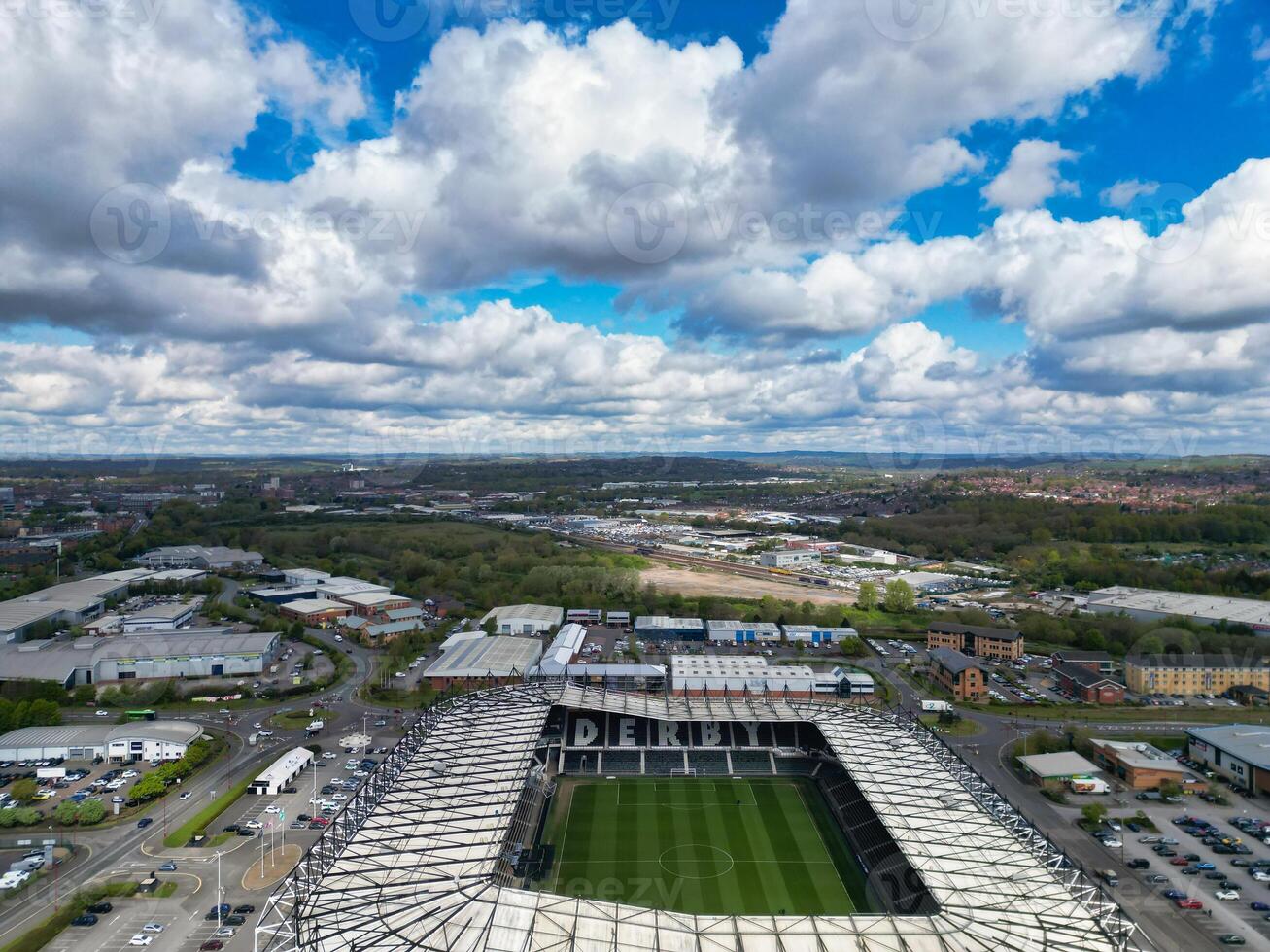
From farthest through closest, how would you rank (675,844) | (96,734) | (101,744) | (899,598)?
1. (899,598)
2. (96,734)
3. (101,744)
4. (675,844)

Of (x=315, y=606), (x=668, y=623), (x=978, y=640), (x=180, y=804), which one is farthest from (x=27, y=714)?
(x=978, y=640)

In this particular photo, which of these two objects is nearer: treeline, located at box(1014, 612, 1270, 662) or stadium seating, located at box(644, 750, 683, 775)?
stadium seating, located at box(644, 750, 683, 775)

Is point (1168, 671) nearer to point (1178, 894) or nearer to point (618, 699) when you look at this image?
point (1178, 894)

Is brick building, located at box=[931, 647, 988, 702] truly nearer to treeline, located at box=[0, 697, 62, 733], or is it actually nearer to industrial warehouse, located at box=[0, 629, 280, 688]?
industrial warehouse, located at box=[0, 629, 280, 688]

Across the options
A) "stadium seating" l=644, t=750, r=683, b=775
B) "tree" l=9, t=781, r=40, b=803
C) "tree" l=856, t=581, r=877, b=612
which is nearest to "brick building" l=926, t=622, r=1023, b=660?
"tree" l=856, t=581, r=877, b=612

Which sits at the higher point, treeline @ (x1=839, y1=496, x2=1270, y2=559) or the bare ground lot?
treeline @ (x1=839, y1=496, x2=1270, y2=559)

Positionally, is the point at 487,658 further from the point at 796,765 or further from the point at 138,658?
the point at 138,658
